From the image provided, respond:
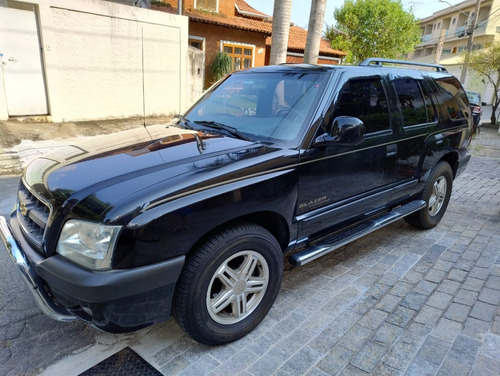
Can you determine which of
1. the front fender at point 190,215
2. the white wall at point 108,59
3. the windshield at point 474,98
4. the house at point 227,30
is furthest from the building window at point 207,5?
the front fender at point 190,215

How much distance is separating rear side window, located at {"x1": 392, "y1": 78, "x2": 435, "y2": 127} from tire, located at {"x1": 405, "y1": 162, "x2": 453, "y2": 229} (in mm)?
722

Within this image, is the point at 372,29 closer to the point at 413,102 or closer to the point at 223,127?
the point at 413,102

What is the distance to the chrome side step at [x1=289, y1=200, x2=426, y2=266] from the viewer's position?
2.80 meters

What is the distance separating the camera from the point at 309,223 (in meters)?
2.85

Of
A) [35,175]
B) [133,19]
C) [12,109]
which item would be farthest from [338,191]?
[133,19]

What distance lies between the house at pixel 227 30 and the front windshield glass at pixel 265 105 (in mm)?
13973

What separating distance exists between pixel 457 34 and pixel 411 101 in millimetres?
48803

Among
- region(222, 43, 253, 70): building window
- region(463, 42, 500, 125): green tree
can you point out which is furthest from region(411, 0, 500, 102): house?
region(222, 43, 253, 70): building window

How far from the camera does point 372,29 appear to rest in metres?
25.9

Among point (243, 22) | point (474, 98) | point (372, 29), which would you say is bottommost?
point (474, 98)

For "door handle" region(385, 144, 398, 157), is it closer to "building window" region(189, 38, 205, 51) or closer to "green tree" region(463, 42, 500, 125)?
"building window" region(189, 38, 205, 51)

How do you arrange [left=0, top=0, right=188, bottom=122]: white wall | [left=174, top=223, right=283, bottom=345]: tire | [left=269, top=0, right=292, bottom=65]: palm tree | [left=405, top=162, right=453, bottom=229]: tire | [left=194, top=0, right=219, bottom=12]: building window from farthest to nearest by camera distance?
[left=194, top=0, right=219, bottom=12]: building window, [left=0, top=0, right=188, bottom=122]: white wall, [left=269, top=0, right=292, bottom=65]: palm tree, [left=405, top=162, right=453, bottom=229]: tire, [left=174, top=223, right=283, bottom=345]: tire

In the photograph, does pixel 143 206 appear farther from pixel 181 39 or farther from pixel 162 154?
pixel 181 39

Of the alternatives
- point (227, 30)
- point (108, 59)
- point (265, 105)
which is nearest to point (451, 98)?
point (265, 105)
